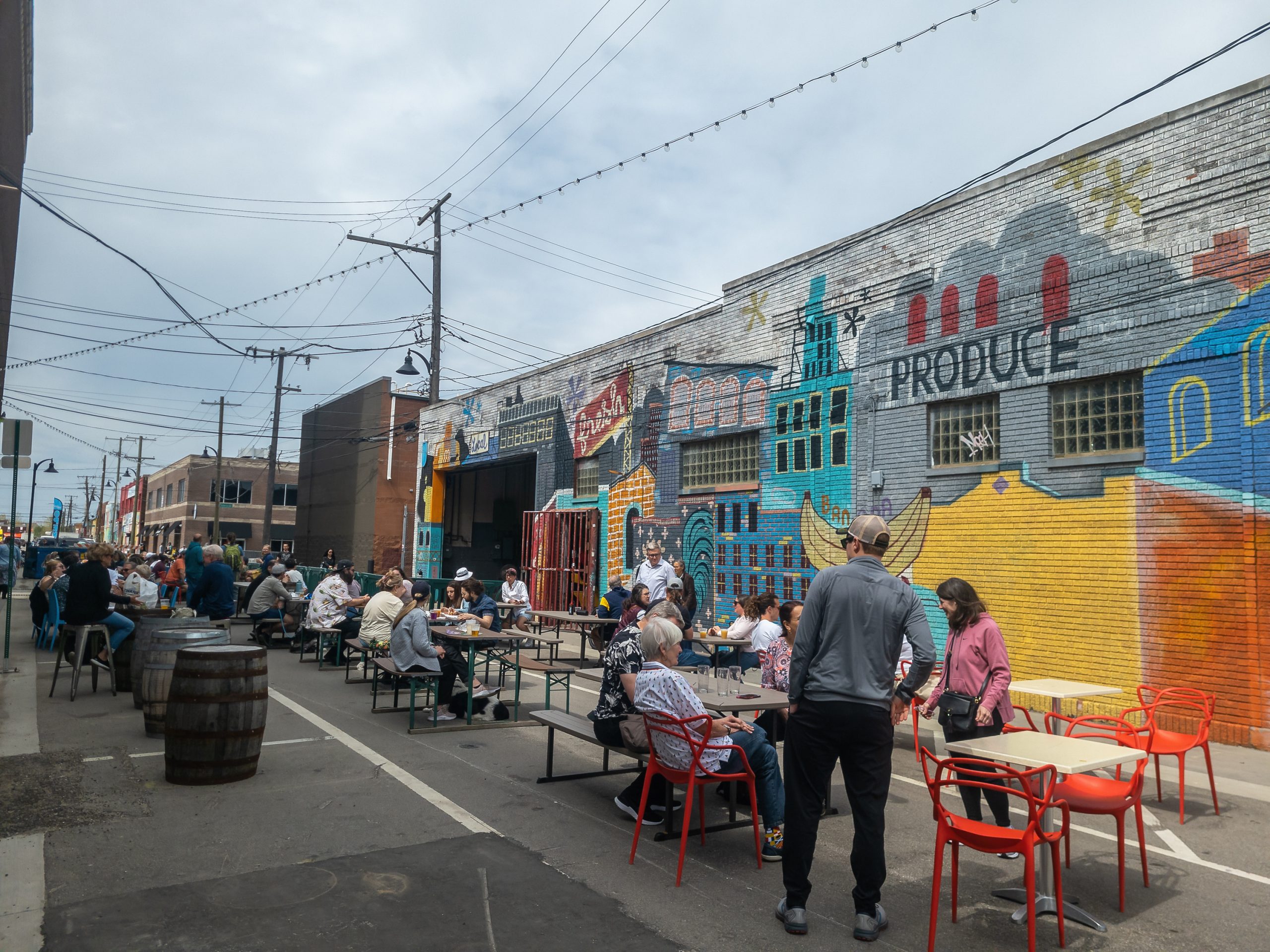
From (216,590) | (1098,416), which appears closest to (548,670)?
(216,590)

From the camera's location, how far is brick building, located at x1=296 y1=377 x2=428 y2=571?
111ft

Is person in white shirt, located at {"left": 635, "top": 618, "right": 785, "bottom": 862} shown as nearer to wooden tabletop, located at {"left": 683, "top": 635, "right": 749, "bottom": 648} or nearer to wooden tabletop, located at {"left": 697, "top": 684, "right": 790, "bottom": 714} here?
wooden tabletop, located at {"left": 697, "top": 684, "right": 790, "bottom": 714}

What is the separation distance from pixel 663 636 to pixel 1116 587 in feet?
22.2

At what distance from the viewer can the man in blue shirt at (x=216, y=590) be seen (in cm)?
1239

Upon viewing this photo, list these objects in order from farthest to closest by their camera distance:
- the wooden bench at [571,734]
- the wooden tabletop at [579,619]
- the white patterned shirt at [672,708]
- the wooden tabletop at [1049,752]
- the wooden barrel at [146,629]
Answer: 1. the wooden tabletop at [579,619]
2. the wooden barrel at [146,629]
3. the wooden bench at [571,734]
4. the white patterned shirt at [672,708]
5. the wooden tabletop at [1049,752]

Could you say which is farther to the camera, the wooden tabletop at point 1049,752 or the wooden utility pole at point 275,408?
the wooden utility pole at point 275,408

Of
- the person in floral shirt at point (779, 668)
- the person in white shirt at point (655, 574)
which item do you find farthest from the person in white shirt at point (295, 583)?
the person in floral shirt at point (779, 668)

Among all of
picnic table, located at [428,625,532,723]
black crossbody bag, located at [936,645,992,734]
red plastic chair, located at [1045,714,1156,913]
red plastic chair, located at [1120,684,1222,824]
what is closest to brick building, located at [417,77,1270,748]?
red plastic chair, located at [1120,684,1222,824]

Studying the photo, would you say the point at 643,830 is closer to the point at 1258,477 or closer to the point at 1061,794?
the point at 1061,794

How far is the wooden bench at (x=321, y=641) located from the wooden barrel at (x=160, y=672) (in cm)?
475

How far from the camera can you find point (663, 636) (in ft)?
17.9

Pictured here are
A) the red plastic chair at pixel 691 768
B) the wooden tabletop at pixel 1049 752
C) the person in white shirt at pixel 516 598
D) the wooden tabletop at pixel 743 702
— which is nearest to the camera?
the wooden tabletop at pixel 1049 752

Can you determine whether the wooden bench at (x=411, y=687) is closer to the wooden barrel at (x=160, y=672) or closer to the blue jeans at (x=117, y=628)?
the wooden barrel at (x=160, y=672)

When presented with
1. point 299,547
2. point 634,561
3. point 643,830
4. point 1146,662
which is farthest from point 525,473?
point 643,830
